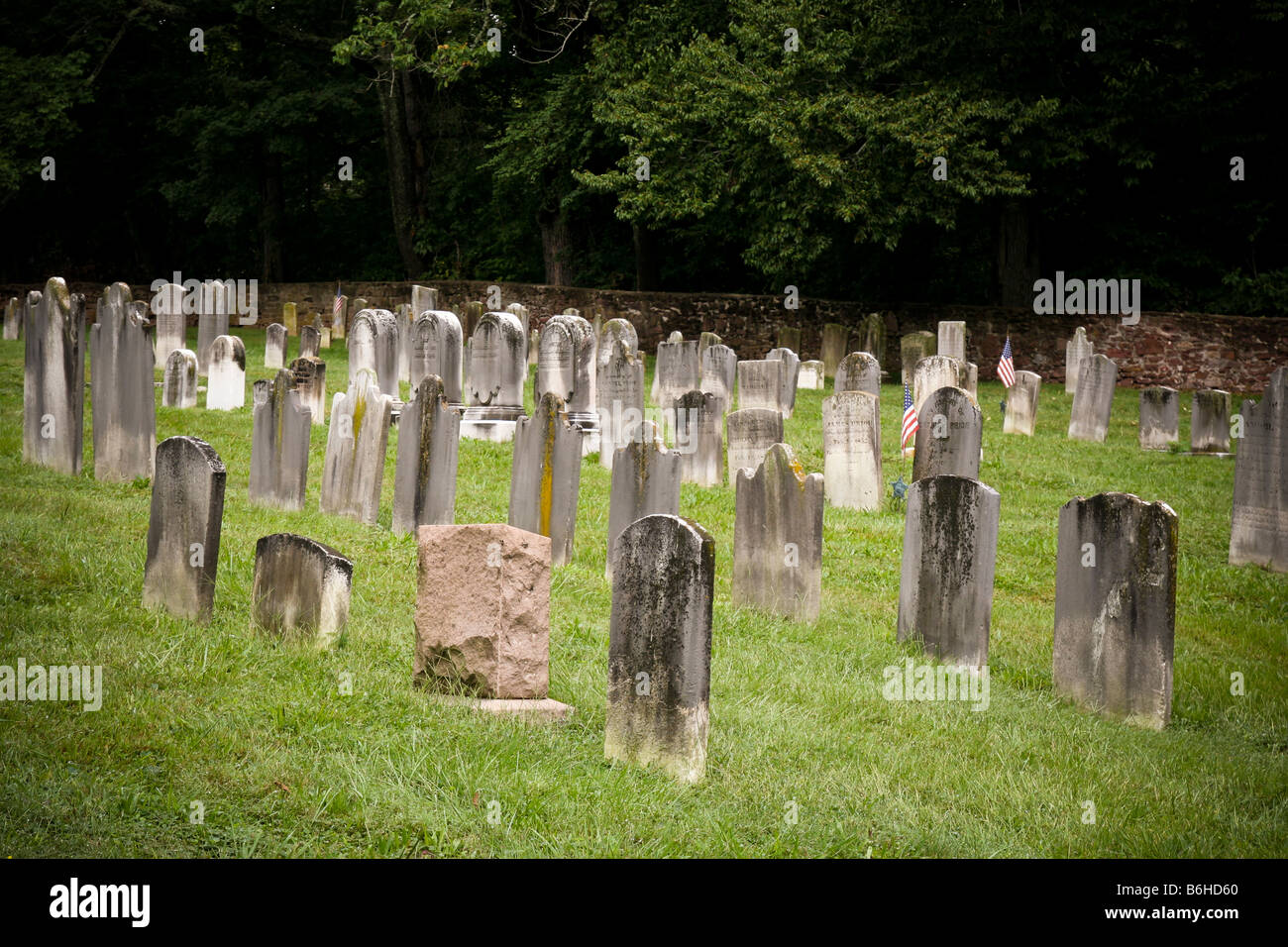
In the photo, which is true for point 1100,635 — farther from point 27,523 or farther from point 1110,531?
point 27,523

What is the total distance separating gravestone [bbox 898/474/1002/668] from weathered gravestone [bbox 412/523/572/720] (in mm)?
2552

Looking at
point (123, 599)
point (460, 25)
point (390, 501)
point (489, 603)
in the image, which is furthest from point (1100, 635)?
point (460, 25)

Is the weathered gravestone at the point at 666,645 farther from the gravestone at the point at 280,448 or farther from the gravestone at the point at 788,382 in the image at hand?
the gravestone at the point at 788,382

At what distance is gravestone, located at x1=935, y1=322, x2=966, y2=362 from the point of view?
22.4 metres

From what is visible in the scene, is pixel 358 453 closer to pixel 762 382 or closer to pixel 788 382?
pixel 762 382

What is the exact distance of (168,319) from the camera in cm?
2180

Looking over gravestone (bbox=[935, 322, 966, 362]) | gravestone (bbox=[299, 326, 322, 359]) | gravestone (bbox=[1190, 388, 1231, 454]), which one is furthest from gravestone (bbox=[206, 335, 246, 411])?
gravestone (bbox=[1190, 388, 1231, 454])

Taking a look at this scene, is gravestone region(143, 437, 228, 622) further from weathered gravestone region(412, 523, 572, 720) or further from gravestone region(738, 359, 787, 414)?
gravestone region(738, 359, 787, 414)

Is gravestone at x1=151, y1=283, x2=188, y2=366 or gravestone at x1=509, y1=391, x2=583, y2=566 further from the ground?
gravestone at x1=151, y1=283, x2=188, y2=366

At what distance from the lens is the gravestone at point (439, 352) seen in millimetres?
15633

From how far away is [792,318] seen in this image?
2869cm

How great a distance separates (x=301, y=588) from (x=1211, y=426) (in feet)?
45.5

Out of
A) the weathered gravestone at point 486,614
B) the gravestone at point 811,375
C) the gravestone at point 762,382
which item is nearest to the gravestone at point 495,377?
the gravestone at point 762,382

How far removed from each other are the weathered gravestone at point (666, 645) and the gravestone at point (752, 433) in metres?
7.11
